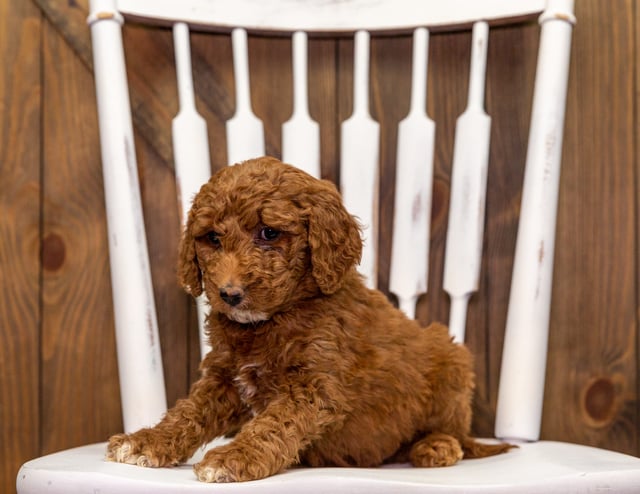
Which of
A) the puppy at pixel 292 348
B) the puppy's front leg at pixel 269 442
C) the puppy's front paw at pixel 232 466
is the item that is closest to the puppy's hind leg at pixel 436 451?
the puppy at pixel 292 348

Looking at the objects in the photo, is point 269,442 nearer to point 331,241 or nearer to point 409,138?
point 331,241

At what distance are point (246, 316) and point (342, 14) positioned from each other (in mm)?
563

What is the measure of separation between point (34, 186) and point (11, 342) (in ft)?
0.78

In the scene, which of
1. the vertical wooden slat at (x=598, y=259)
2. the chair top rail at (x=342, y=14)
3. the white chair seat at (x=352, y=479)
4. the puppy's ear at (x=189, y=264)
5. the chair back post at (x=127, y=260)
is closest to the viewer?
the white chair seat at (x=352, y=479)

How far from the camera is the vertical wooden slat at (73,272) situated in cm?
125

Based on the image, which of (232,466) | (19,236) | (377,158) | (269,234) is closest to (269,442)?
(232,466)

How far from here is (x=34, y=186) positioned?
4.11ft

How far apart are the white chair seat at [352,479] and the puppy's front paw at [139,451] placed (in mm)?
16

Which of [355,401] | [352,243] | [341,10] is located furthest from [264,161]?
[341,10]

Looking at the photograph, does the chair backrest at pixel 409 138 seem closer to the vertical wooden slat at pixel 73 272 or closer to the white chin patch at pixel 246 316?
the vertical wooden slat at pixel 73 272

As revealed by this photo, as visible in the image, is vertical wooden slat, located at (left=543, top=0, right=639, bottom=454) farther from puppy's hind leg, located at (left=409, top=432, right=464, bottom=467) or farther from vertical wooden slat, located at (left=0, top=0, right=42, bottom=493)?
vertical wooden slat, located at (left=0, top=0, right=42, bottom=493)

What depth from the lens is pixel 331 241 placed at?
0.85 meters

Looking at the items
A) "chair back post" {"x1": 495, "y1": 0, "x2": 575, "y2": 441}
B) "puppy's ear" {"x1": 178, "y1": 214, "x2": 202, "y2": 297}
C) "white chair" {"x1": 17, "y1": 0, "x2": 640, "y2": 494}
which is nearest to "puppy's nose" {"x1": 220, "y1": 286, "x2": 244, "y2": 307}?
"puppy's ear" {"x1": 178, "y1": 214, "x2": 202, "y2": 297}

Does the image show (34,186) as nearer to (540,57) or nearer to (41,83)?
(41,83)
